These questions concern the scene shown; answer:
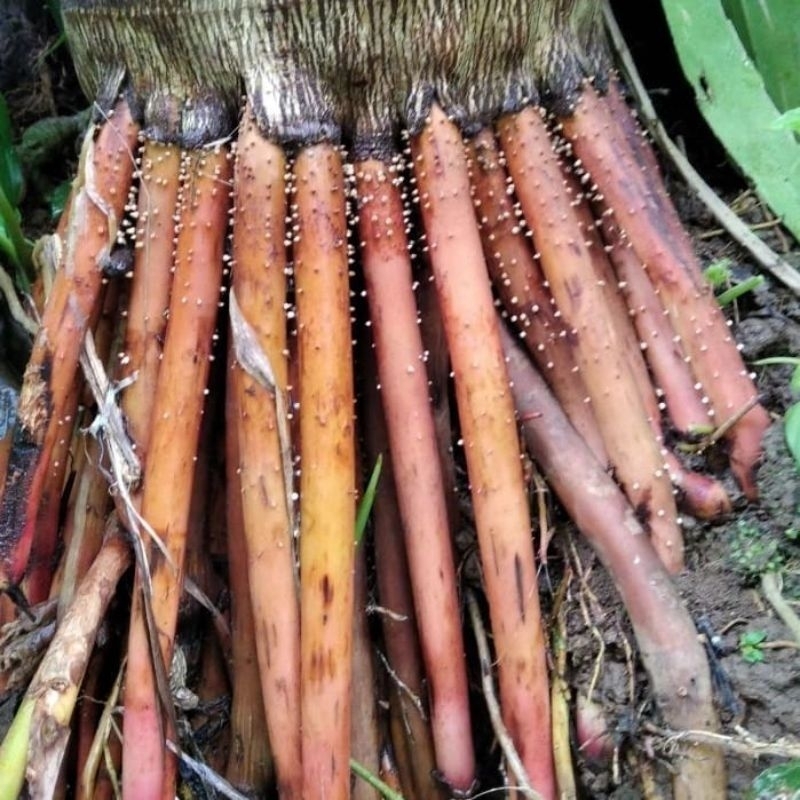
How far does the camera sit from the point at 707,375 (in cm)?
99

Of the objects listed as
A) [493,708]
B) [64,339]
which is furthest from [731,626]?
[64,339]

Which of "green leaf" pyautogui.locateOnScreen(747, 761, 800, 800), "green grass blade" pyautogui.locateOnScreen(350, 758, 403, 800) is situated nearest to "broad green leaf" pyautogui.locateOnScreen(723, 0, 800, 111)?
"green leaf" pyautogui.locateOnScreen(747, 761, 800, 800)

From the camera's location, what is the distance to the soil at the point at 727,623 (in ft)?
2.77

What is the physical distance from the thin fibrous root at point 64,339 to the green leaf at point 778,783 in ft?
2.35

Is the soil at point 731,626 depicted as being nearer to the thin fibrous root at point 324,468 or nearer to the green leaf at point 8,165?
the thin fibrous root at point 324,468

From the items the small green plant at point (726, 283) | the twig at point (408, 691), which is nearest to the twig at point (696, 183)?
the small green plant at point (726, 283)

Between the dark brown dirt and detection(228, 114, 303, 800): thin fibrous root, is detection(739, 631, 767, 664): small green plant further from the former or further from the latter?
detection(228, 114, 303, 800): thin fibrous root

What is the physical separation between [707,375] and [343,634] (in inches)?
18.3

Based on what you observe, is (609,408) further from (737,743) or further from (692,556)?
(737,743)

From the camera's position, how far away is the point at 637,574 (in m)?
0.90

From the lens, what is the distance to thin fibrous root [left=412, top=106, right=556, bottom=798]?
0.89 meters

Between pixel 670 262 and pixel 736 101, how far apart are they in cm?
29

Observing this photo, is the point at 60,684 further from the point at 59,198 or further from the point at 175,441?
the point at 59,198

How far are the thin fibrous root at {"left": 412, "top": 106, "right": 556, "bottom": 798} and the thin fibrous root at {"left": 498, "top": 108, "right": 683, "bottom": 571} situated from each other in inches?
2.8
